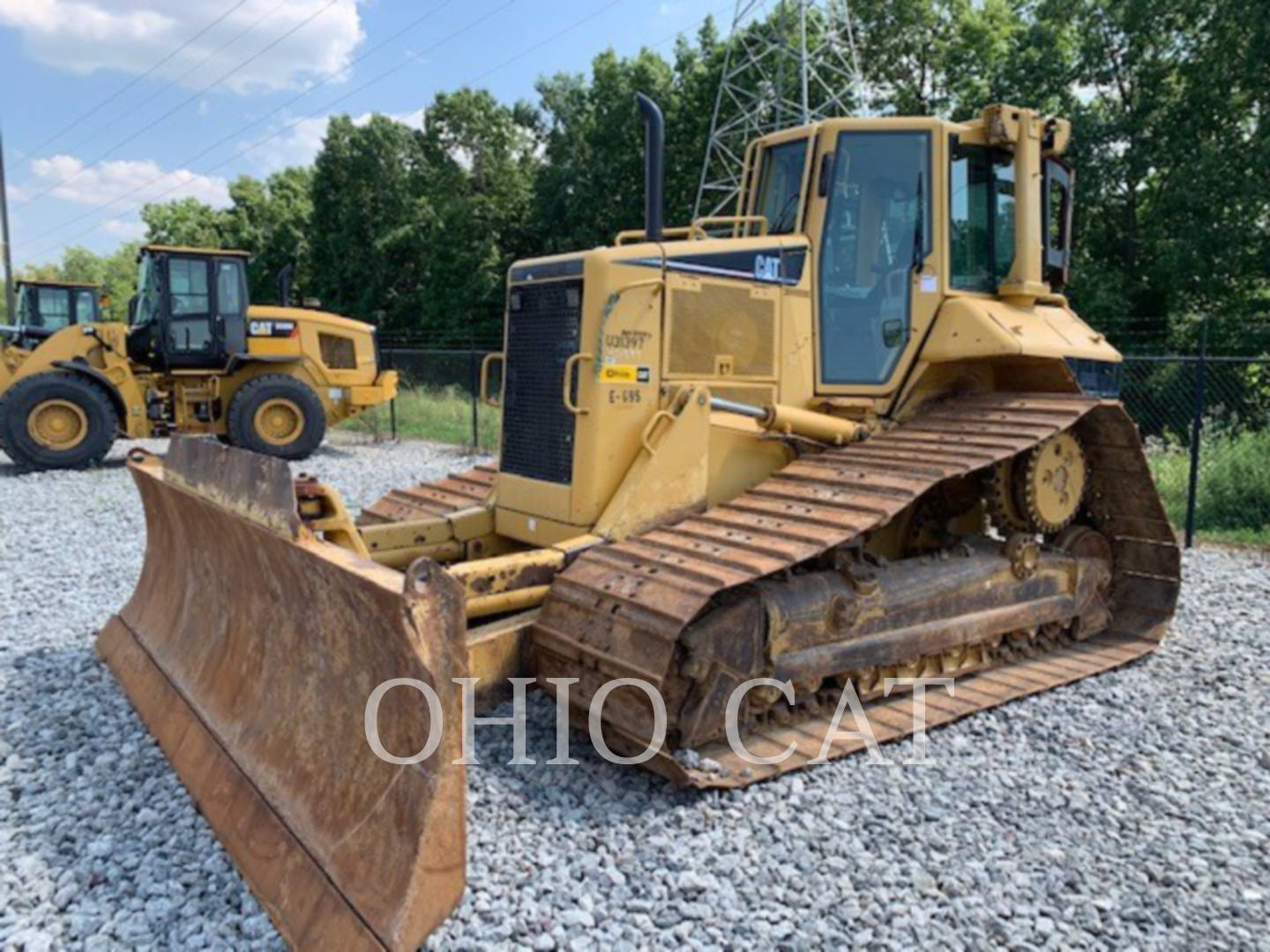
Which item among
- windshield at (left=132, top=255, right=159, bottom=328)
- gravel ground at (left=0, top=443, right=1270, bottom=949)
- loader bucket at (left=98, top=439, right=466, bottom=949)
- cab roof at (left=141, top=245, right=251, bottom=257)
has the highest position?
cab roof at (left=141, top=245, right=251, bottom=257)

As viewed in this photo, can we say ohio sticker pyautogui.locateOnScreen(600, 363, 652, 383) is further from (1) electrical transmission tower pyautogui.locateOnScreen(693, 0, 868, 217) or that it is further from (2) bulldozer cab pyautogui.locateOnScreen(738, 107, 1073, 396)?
(1) electrical transmission tower pyautogui.locateOnScreen(693, 0, 868, 217)

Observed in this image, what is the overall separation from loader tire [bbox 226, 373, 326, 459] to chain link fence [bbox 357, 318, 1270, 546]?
8.04 ft

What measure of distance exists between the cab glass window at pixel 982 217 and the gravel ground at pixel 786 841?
2.37 m

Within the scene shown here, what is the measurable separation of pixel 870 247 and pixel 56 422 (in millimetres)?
11470

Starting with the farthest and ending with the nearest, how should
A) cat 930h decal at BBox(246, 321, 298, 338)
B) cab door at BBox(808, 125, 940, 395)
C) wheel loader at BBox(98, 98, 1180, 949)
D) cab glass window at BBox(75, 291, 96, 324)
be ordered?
1. cab glass window at BBox(75, 291, 96, 324)
2. cat 930h decal at BBox(246, 321, 298, 338)
3. cab door at BBox(808, 125, 940, 395)
4. wheel loader at BBox(98, 98, 1180, 949)

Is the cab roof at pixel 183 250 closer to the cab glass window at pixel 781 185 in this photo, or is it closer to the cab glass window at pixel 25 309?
the cab glass window at pixel 25 309

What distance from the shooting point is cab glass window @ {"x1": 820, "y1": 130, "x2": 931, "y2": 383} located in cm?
530

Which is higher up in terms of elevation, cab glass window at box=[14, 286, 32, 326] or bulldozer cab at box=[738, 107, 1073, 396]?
cab glass window at box=[14, 286, 32, 326]

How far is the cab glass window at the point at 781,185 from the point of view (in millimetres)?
5441

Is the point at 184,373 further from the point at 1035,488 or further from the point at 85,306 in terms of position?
the point at 1035,488

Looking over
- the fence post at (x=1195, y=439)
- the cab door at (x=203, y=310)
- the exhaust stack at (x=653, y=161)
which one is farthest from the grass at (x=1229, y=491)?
the cab door at (x=203, y=310)

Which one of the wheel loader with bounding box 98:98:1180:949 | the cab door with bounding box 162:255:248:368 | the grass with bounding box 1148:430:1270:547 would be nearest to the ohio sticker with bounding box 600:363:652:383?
the wheel loader with bounding box 98:98:1180:949

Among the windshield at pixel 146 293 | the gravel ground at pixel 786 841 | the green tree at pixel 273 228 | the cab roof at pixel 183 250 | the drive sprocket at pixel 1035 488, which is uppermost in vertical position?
the green tree at pixel 273 228

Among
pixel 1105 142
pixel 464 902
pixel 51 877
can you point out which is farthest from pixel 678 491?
pixel 1105 142
